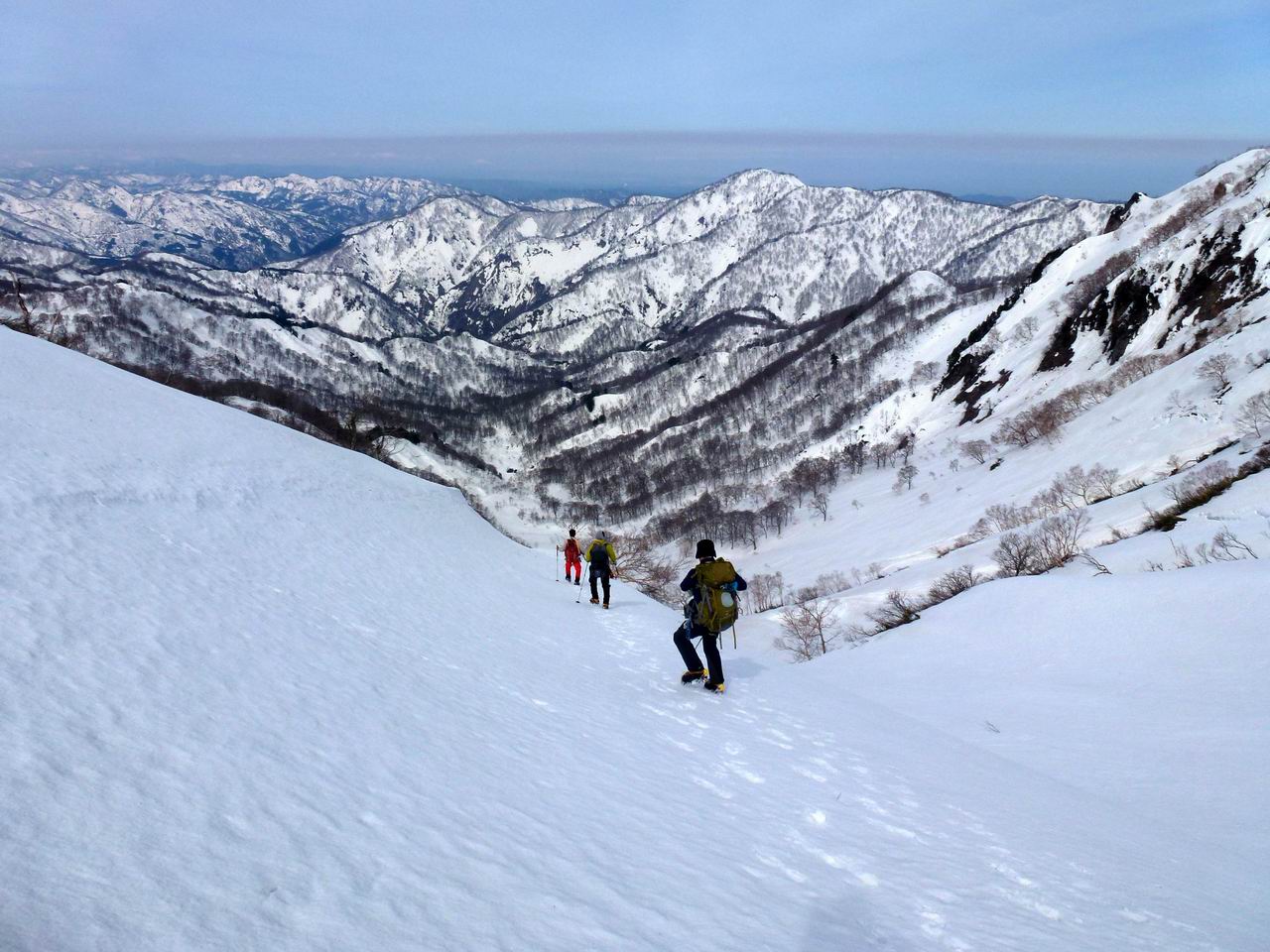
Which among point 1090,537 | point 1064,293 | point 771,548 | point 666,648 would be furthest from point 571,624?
point 1064,293

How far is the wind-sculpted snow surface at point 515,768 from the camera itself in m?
3.70

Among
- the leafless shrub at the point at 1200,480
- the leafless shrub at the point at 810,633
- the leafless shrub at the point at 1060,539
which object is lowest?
the leafless shrub at the point at 810,633

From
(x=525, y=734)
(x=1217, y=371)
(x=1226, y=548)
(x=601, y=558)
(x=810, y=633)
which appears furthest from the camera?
(x=1217, y=371)

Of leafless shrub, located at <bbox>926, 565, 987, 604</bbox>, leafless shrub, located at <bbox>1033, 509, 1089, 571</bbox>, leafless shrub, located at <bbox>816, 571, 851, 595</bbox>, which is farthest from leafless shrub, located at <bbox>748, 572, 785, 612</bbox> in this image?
leafless shrub, located at <bbox>1033, 509, 1089, 571</bbox>

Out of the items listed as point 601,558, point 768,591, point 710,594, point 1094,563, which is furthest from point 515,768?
point 768,591

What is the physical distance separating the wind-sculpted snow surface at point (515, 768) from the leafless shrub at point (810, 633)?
16.9 m

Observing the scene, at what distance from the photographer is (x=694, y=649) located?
10789 mm

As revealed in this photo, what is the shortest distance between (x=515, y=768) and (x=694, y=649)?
4.87 m

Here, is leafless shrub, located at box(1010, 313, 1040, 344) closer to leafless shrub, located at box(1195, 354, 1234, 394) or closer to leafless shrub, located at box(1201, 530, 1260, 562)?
leafless shrub, located at box(1195, 354, 1234, 394)

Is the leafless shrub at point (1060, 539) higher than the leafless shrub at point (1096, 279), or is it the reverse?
the leafless shrub at point (1096, 279)

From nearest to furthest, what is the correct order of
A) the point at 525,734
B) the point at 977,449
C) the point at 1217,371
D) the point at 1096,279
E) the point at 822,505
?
the point at 525,734, the point at 1217,371, the point at 977,449, the point at 1096,279, the point at 822,505

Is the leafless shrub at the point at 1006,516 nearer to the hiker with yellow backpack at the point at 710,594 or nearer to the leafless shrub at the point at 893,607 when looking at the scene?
the leafless shrub at the point at 893,607

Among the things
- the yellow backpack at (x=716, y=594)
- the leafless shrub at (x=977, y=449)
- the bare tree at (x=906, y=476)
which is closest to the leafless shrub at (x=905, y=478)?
the bare tree at (x=906, y=476)

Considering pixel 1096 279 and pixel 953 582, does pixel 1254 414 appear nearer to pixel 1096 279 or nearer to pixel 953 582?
pixel 953 582
